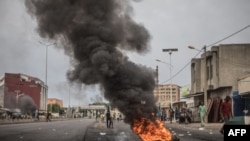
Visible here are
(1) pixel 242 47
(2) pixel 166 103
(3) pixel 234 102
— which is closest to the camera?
(3) pixel 234 102

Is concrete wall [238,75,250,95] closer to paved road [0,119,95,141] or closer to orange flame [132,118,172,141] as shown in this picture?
paved road [0,119,95,141]

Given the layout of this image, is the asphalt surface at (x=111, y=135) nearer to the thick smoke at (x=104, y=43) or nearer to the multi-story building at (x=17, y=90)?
the thick smoke at (x=104, y=43)

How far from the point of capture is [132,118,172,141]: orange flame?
12734 mm

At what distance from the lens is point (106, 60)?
14.2 m

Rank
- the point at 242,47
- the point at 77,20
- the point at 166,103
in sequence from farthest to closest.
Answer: the point at 166,103, the point at 242,47, the point at 77,20

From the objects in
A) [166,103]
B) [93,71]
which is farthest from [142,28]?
[166,103]

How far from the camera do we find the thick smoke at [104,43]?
1392 cm

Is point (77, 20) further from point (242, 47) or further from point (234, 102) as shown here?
point (242, 47)

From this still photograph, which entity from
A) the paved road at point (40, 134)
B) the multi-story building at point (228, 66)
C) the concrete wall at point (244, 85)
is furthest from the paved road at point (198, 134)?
the multi-story building at point (228, 66)

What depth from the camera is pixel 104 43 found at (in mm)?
14742

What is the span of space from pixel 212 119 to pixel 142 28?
26.4 meters

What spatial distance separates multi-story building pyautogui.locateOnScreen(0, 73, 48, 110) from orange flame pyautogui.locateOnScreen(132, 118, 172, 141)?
11831 centimetres

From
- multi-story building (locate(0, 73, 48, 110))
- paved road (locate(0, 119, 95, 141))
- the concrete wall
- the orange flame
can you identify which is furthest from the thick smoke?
multi-story building (locate(0, 73, 48, 110))

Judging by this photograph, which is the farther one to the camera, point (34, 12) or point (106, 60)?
point (34, 12)
